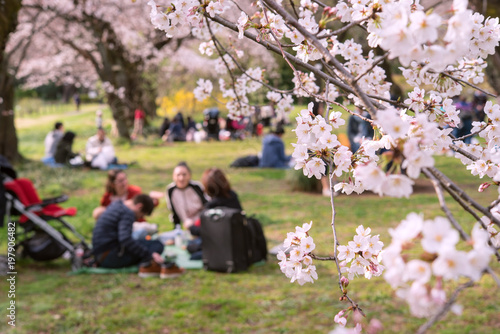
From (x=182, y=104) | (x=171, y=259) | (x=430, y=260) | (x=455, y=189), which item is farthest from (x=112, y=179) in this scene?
(x=182, y=104)

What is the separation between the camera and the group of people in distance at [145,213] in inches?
192

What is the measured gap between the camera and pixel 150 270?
4863 mm

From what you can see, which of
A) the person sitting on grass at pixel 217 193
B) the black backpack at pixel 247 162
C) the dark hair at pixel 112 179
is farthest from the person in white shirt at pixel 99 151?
the person sitting on grass at pixel 217 193

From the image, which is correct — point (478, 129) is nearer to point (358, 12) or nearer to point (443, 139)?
point (443, 139)

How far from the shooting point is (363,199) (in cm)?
791

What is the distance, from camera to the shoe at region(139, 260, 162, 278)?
4.86 metres

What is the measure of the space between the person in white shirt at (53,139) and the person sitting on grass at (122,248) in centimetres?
744

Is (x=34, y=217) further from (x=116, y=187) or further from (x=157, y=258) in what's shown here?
(x=157, y=258)

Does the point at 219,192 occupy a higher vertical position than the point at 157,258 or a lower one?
higher

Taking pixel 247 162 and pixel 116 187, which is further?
pixel 247 162

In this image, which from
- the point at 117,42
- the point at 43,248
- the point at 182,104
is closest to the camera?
the point at 43,248

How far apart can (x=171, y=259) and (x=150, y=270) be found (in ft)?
1.53

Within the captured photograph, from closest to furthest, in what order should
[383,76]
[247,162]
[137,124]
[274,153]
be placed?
[383,76] → [274,153] → [247,162] → [137,124]

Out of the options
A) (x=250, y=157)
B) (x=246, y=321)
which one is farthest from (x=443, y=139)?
(x=250, y=157)
